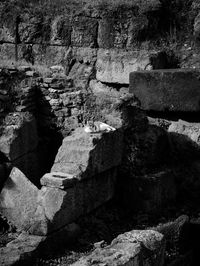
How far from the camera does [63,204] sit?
7520 mm

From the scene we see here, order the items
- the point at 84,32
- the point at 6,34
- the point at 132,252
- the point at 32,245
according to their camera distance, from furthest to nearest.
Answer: the point at 6,34 < the point at 84,32 < the point at 32,245 < the point at 132,252

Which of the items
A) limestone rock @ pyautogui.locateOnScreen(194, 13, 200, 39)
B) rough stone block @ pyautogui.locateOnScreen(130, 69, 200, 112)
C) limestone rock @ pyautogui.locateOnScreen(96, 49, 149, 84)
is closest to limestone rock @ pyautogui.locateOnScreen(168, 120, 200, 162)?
rough stone block @ pyautogui.locateOnScreen(130, 69, 200, 112)

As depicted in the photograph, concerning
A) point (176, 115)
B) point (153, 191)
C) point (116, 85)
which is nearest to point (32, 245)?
point (153, 191)

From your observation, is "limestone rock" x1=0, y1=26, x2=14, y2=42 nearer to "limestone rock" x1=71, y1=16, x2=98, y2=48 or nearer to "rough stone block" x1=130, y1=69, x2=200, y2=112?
"limestone rock" x1=71, y1=16, x2=98, y2=48

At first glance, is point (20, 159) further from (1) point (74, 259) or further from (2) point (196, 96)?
(2) point (196, 96)

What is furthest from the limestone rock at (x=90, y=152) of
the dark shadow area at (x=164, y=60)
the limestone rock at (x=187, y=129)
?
the dark shadow area at (x=164, y=60)

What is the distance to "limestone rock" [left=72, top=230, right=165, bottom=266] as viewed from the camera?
6.14m

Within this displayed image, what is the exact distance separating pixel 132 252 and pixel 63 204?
142 centimetres

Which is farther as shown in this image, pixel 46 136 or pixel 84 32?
pixel 84 32

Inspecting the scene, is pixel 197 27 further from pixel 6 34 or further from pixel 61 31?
pixel 6 34

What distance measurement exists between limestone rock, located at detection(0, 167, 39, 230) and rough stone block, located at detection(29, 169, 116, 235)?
26cm

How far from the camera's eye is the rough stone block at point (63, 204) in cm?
744

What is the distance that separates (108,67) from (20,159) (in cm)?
269

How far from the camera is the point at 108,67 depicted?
34.6ft
